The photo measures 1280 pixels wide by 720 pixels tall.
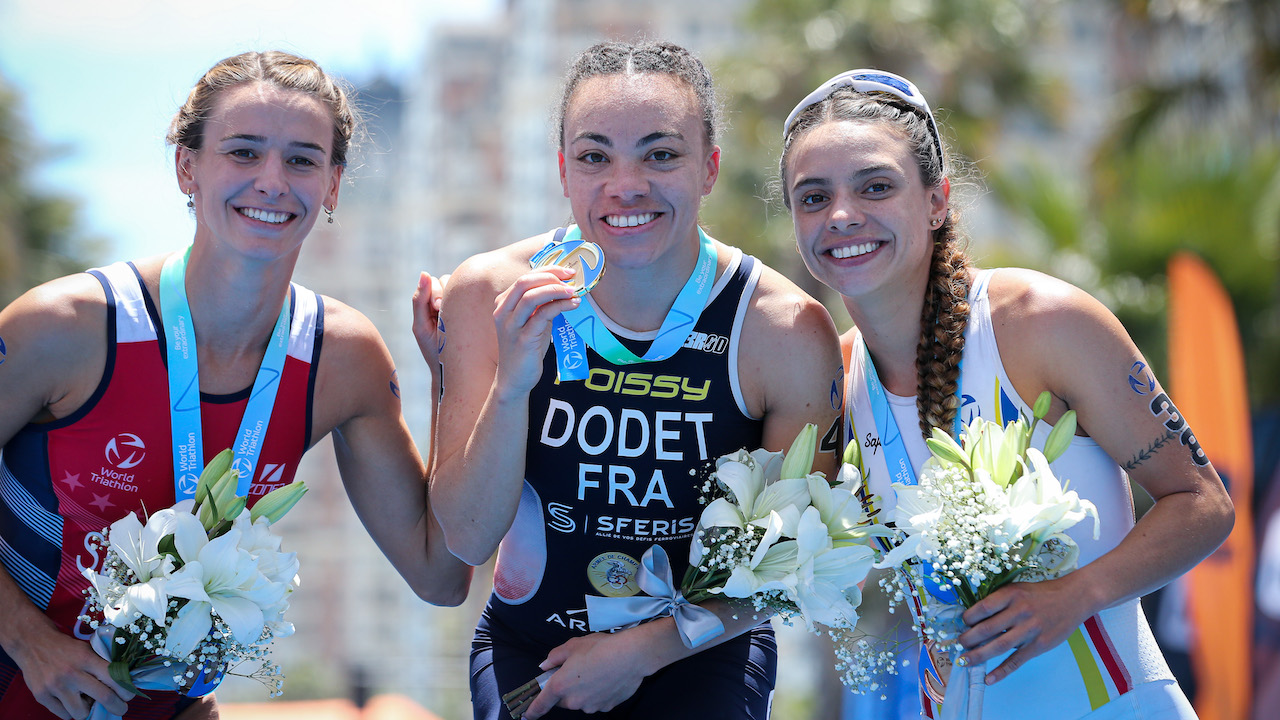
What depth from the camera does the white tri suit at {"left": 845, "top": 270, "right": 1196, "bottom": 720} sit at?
3.48 m

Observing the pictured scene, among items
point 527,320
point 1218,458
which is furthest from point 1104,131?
point 527,320

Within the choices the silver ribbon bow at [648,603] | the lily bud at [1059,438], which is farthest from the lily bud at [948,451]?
the silver ribbon bow at [648,603]

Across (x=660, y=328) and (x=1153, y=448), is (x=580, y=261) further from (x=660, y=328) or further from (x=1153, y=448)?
(x=1153, y=448)

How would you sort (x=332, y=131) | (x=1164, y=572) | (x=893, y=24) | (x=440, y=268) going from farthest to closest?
(x=440, y=268), (x=893, y=24), (x=332, y=131), (x=1164, y=572)

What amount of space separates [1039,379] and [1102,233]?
10.2 meters

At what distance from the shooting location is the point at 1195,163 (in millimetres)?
12445

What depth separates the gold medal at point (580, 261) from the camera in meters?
3.44

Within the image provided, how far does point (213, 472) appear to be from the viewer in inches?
136

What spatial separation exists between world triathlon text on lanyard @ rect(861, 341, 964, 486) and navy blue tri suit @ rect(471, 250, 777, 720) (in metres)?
0.39

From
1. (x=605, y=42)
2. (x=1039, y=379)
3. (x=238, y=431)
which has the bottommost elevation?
(x=238, y=431)

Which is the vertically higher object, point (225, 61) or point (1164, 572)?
point (225, 61)

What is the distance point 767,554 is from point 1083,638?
1015 mm

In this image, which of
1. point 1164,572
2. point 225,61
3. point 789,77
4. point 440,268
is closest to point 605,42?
point 225,61

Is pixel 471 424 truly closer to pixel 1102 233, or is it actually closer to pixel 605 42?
pixel 605 42
